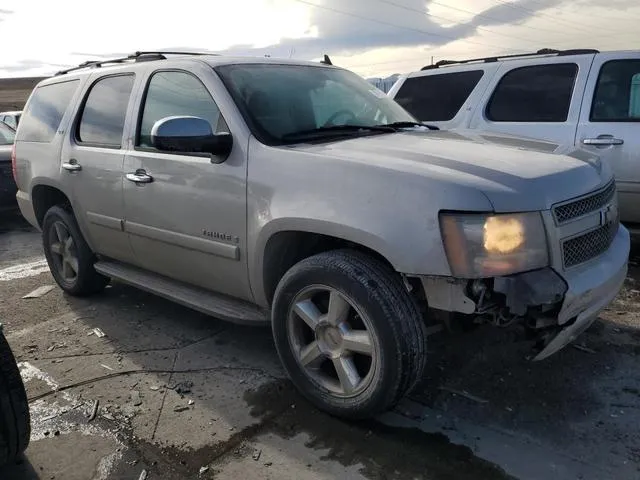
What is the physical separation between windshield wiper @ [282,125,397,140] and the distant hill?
28567mm

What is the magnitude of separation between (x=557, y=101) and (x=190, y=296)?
390cm

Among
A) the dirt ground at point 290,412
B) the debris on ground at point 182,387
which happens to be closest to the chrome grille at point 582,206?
the dirt ground at point 290,412

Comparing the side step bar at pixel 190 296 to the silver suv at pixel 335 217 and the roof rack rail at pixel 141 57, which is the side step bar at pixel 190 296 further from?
the roof rack rail at pixel 141 57

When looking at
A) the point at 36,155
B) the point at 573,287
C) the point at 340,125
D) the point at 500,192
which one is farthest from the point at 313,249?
the point at 36,155

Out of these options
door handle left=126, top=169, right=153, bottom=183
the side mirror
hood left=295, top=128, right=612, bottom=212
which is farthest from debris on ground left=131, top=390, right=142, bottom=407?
hood left=295, top=128, right=612, bottom=212

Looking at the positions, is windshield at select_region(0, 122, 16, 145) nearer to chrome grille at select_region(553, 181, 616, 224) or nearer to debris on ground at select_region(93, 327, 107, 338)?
debris on ground at select_region(93, 327, 107, 338)

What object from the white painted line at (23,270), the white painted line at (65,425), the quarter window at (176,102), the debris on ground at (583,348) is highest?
the quarter window at (176,102)

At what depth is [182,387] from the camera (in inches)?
135

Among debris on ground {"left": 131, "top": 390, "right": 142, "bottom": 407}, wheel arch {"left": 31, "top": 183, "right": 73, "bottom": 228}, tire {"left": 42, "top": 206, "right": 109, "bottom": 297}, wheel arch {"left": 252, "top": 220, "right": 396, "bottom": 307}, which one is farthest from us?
wheel arch {"left": 31, "top": 183, "right": 73, "bottom": 228}

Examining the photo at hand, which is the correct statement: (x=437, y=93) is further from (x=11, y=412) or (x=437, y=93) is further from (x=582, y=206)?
(x=11, y=412)

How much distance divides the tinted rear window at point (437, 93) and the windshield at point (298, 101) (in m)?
A: 2.10

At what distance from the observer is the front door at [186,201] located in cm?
328

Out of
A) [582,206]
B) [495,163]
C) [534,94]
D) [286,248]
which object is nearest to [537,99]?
[534,94]

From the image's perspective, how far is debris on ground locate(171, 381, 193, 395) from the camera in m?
3.38
